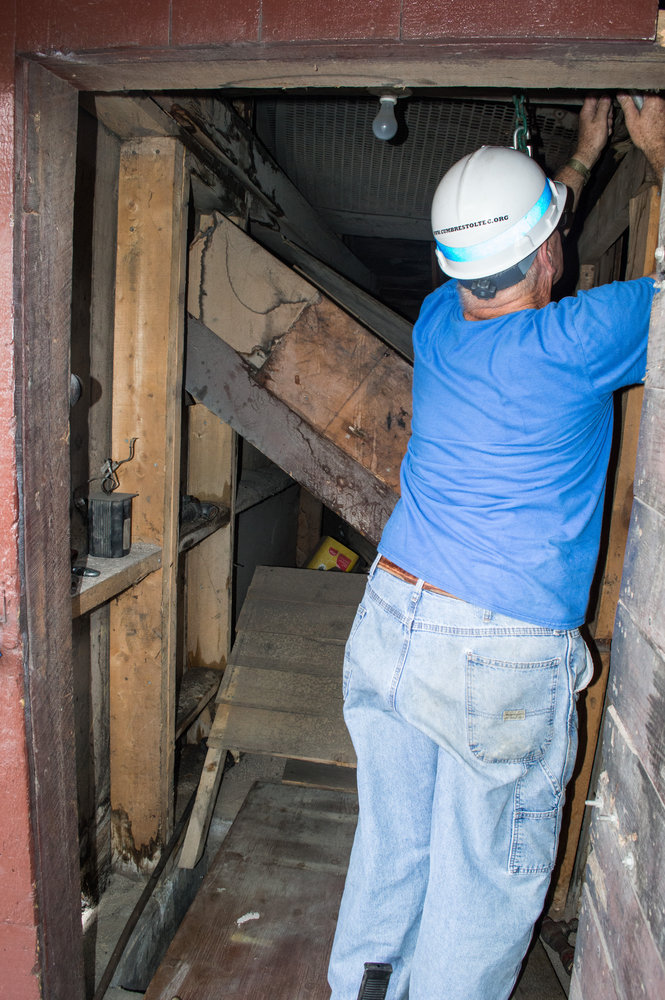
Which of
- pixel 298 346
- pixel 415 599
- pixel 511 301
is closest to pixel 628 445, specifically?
pixel 511 301

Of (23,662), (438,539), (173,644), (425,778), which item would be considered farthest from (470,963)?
(173,644)

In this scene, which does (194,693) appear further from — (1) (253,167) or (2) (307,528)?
(2) (307,528)

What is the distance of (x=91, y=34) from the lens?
1.25 metres

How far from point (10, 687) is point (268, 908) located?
1.41 metres

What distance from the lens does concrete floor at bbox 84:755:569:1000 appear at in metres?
2.10

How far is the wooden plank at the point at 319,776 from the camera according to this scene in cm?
295

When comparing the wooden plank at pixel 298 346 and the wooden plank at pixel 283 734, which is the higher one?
the wooden plank at pixel 298 346

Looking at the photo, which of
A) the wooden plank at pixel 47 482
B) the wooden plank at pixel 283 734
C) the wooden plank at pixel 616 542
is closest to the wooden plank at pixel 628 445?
the wooden plank at pixel 616 542

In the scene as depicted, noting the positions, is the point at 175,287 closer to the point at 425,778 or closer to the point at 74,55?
the point at 74,55

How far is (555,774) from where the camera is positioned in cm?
156

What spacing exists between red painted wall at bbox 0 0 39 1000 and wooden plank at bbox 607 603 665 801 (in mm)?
1256

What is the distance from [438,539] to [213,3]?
1.19 metres

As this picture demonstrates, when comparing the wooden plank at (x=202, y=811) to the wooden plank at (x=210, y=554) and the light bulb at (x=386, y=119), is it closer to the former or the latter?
the wooden plank at (x=210, y=554)

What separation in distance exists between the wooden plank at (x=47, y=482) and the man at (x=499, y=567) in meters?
0.81
